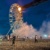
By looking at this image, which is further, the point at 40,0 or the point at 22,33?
the point at 22,33

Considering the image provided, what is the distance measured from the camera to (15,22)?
6925 centimetres

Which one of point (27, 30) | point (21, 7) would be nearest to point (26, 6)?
point (21, 7)

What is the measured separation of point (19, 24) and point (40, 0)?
78.9 ft

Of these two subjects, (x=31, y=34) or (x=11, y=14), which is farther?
(x=31, y=34)

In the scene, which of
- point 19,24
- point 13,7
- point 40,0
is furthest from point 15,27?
point 40,0

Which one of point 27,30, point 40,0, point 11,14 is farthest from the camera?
point 27,30

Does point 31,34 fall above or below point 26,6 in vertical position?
below

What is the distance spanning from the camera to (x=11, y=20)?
70438 millimetres

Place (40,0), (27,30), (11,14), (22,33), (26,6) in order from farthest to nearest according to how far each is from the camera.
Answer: (27,30) < (22,33) < (11,14) < (26,6) < (40,0)

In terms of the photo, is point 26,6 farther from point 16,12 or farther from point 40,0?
point 40,0

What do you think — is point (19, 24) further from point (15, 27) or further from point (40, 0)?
point (40, 0)

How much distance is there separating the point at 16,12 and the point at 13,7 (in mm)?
3176

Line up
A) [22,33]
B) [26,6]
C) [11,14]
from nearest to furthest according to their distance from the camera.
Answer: [26,6]
[11,14]
[22,33]

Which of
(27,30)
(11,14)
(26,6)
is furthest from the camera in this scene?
(27,30)
